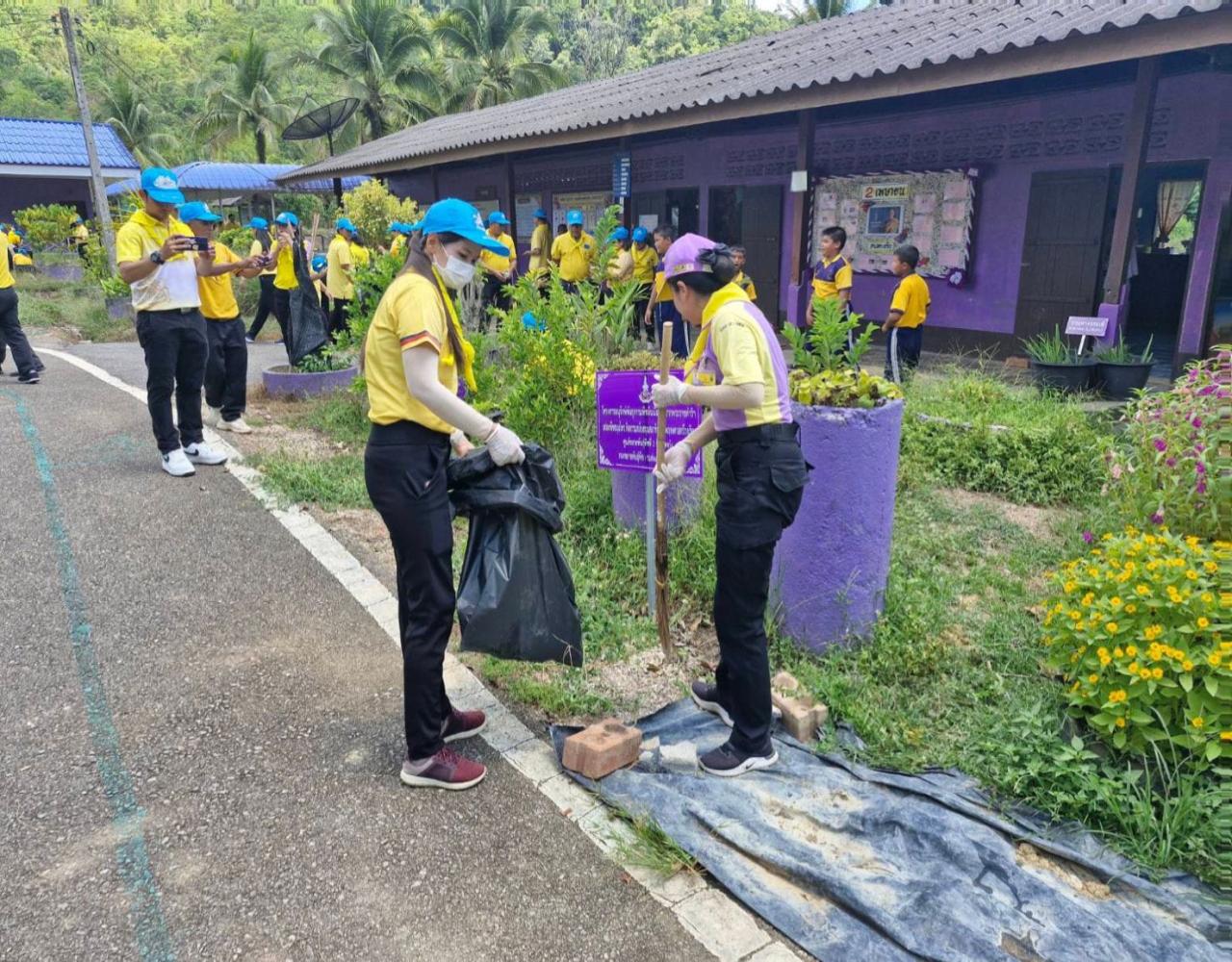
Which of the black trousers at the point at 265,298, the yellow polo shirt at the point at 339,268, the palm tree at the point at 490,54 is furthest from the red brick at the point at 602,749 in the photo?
the palm tree at the point at 490,54

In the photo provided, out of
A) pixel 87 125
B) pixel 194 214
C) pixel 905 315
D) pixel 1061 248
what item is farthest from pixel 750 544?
pixel 87 125

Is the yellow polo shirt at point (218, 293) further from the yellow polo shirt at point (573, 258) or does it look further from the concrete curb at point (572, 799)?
the yellow polo shirt at point (573, 258)

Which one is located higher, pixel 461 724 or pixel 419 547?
pixel 419 547

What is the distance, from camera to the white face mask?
2.82 metres

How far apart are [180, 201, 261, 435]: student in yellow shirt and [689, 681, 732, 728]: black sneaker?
193 inches

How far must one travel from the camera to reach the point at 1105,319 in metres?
7.25

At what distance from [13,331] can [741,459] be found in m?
9.33

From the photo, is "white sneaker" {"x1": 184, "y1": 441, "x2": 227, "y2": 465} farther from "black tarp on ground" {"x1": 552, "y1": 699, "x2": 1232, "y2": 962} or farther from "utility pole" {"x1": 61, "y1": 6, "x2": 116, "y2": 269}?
"utility pole" {"x1": 61, "y1": 6, "x2": 116, "y2": 269}

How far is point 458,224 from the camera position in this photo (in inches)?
109

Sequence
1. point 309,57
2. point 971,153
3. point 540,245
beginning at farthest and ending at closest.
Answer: point 309,57
point 540,245
point 971,153

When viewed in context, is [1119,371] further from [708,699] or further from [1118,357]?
[708,699]

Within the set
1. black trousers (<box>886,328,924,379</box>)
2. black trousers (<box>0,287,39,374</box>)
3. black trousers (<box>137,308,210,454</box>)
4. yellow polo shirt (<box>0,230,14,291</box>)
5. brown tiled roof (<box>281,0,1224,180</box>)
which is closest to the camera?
black trousers (<box>137,308,210,454</box>)

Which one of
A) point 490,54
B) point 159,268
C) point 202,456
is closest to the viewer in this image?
point 159,268

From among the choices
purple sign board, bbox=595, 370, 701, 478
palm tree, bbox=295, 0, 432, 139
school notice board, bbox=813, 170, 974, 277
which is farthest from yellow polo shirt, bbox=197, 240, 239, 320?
palm tree, bbox=295, 0, 432, 139
